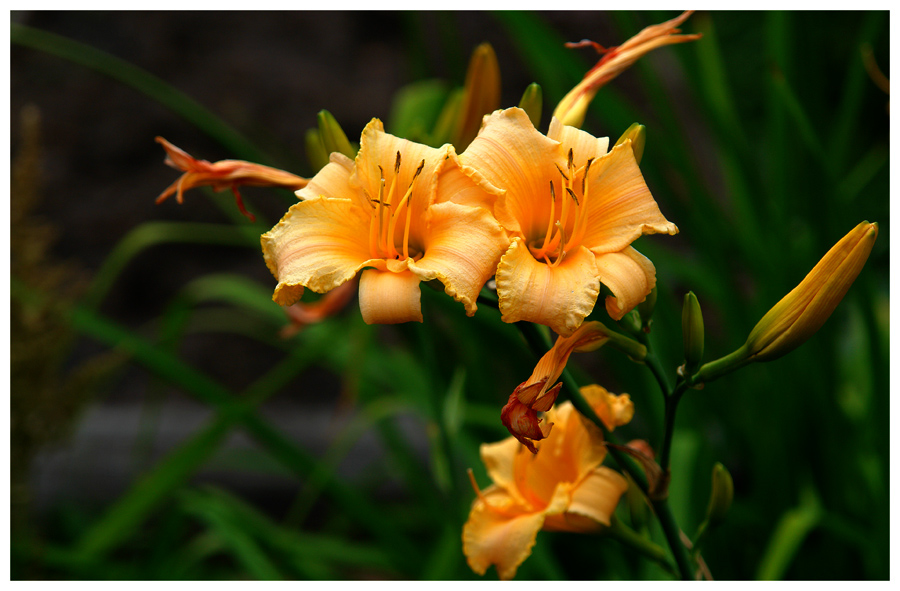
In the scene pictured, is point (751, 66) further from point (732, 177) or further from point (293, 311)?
point (293, 311)

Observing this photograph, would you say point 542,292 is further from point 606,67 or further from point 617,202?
point 606,67

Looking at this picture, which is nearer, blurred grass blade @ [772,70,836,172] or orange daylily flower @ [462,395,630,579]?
orange daylily flower @ [462,395,630,579]

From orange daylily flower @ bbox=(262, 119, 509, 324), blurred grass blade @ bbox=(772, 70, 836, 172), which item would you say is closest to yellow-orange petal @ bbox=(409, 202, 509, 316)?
orange daylily flower @ bbox=(262, 119, 509, 324)

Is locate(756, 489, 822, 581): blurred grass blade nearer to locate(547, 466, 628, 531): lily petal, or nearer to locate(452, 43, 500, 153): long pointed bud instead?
locate(547, 466, 628, 531): lily petal

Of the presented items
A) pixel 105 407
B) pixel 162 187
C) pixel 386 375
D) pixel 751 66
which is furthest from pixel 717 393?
pixel 105 407

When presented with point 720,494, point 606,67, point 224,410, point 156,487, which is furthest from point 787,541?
point 156,487

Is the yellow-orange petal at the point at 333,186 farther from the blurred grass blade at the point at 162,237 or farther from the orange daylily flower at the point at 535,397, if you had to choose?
the blurred grass blade at the point at 162,237
